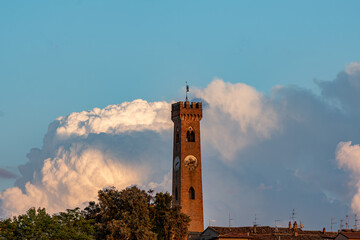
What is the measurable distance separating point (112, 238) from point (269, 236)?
28.3 metres

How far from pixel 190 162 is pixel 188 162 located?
371 millimetres

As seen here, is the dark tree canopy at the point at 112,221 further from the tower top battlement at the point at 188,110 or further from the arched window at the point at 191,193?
the tower top battlement at the point at 188,110

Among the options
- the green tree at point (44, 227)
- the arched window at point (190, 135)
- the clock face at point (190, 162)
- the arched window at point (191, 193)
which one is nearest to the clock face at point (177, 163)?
the clock face at point (190, 162)

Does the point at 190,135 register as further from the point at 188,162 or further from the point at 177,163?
the point at 177,163

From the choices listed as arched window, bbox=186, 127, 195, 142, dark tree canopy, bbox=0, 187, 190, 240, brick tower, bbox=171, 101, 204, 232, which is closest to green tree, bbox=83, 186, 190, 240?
dark tree canopy, bbox=0, 187, 190, 240

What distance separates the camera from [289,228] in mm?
106312

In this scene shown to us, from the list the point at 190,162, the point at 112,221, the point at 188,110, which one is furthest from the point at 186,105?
the point at 112,221

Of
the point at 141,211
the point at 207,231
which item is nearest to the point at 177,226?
the point at 141,211

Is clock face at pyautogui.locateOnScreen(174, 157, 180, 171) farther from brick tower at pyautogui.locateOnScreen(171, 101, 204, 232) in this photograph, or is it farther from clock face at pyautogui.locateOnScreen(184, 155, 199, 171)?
clock face at pyautogui.locateOnScreen(184, 155, 199, 171)

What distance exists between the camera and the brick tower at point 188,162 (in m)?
110

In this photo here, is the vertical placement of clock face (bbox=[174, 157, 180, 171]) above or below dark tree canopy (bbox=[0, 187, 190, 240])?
above

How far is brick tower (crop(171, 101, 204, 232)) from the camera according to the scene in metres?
110

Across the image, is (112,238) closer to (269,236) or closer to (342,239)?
(269,236)

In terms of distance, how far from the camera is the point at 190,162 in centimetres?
11262
